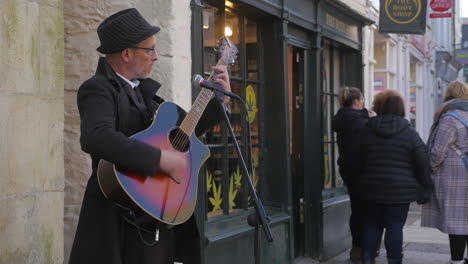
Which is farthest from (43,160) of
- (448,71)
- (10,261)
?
(448,71)

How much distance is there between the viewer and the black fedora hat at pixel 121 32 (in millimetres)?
2848

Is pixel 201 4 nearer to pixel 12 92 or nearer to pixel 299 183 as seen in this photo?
pixel 12 92

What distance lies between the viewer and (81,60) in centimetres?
453

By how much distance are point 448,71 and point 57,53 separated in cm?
2272

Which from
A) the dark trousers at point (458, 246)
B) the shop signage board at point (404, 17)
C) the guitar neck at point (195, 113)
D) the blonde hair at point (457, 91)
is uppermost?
the shop signage board at point (404, 17)

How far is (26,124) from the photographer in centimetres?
367

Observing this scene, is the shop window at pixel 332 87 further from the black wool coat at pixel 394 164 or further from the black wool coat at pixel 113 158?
the black wool coat at pixel 113 158

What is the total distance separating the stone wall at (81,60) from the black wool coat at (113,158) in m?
1.60

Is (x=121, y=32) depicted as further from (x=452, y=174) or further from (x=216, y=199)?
(x=452, y=174)

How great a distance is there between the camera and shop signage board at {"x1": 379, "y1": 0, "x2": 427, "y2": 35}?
10.0m

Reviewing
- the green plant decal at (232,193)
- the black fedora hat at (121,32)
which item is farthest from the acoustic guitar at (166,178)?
the green plant decal at (232,193)

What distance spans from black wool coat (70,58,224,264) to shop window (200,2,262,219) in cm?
234

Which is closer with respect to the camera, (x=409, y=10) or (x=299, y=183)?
(x=299, y=183)

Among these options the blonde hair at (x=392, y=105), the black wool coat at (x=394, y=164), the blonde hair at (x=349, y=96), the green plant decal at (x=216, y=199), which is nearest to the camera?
the green plant decal at (x=216, y=199)
